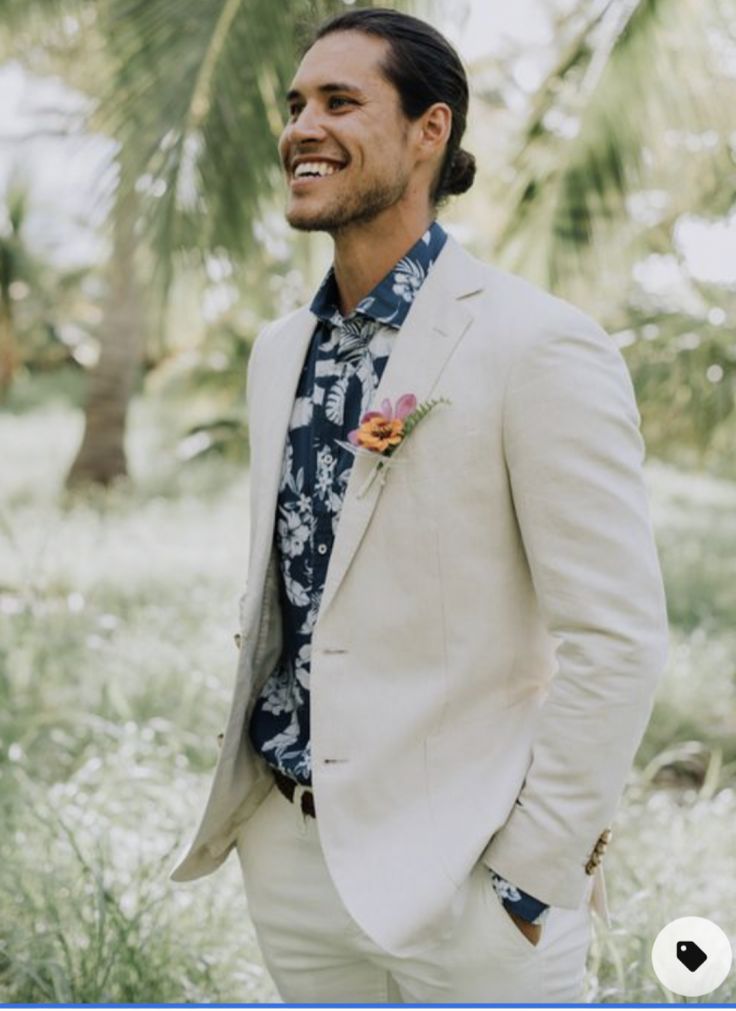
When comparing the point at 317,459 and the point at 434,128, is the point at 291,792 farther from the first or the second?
the point at 434,128

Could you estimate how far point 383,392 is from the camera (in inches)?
75.3

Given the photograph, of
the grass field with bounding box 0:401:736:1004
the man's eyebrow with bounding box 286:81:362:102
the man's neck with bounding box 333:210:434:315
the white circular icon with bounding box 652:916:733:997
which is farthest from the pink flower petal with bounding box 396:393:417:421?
the grass field with bounding box 0:401:736:1004

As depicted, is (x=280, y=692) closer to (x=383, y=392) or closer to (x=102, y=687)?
(x=383, y=392)

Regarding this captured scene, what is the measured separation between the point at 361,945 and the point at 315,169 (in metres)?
1.14

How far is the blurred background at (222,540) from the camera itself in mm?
3301

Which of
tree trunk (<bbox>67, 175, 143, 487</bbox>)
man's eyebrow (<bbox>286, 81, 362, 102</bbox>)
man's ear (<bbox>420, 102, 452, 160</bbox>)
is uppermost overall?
man's eyebrow (<bbox>286, 81, 362, 102</bbox>)

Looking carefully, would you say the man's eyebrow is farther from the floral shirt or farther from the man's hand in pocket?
the man's hand in pocket

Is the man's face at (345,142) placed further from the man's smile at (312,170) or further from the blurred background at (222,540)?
the blurred background at (222,540)

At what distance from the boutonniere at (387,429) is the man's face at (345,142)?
307 millimetres

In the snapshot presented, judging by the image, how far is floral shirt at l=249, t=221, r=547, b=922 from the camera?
1994 mm

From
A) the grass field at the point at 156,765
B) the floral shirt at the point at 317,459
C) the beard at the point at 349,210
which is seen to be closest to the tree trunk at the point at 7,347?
the grass field at the point at 156,765

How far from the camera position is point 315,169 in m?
1.99

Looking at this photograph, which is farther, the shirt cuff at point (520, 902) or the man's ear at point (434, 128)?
the man's ear at point (434, 128)

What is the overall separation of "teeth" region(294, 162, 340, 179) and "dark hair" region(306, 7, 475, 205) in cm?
15
